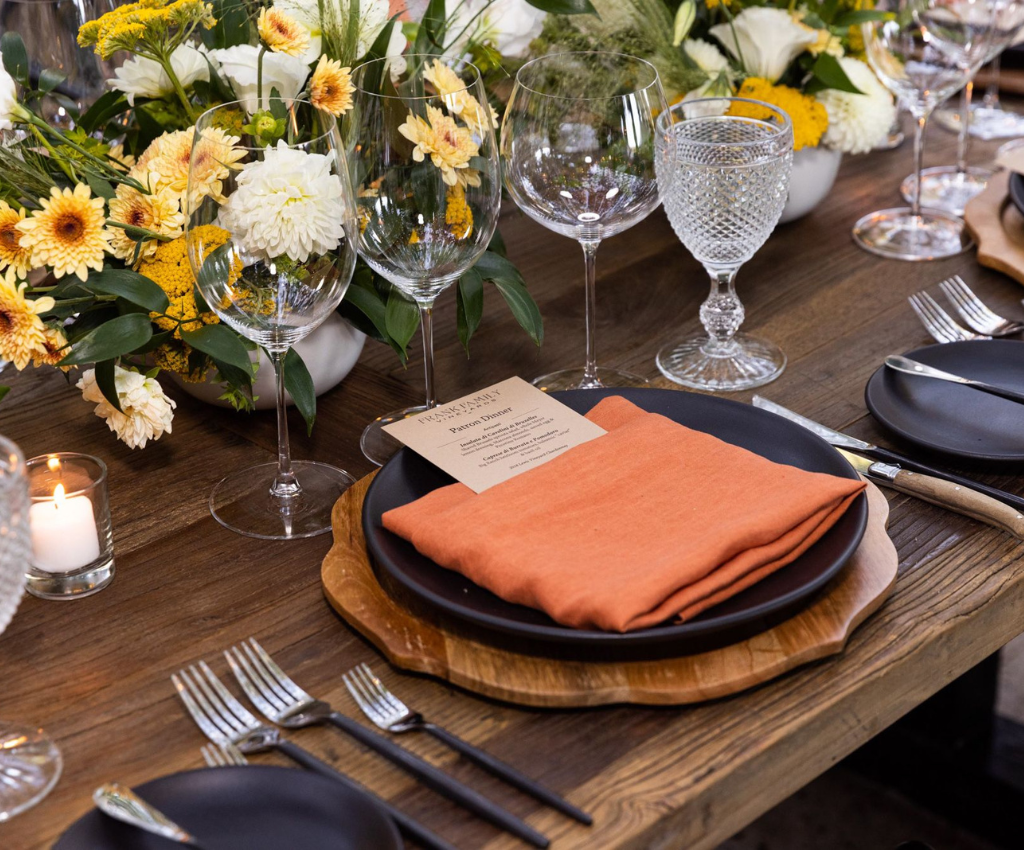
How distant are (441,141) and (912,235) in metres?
0.74

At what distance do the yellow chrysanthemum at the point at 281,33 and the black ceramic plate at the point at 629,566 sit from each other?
1.11ft

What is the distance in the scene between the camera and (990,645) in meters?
0.83

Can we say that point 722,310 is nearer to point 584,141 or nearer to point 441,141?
point 584,141

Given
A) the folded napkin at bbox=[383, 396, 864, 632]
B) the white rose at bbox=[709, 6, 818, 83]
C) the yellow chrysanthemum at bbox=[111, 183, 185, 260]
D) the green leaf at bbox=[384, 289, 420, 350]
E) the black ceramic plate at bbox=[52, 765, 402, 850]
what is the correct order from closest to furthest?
1. the black ceramic plate at bbox=[52, 765, 402, 850]
2. the folded napkin at bbox=[383, 396, 864, 632]
3. the yellow chrysanthemum at bbox=[111, 183, 185, 260]
4. the green leaf at bbox=[384, 289, 420, 350]
5. the white rose at bbox=[709, 6, 818, 83]

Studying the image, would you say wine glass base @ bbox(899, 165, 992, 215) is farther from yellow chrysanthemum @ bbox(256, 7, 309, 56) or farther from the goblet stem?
yellow chrysanthemum @ bbox(256, 7, 309, 56)

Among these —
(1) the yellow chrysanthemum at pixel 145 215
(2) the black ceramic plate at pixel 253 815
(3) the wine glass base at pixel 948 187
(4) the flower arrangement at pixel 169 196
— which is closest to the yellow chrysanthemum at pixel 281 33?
(4) the flower arrangement at pixel 169 196

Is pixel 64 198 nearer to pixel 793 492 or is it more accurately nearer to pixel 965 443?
pixel 793 492

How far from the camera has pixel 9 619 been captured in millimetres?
653

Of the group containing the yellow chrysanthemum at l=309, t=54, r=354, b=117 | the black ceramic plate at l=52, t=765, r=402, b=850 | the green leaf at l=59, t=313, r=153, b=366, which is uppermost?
the yellow chrysanthemum at l=309, t=54, r=354, b=117

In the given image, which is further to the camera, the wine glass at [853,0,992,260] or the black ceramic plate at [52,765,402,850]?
the wine glass at [853,0,992,260]

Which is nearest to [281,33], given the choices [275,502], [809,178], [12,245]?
[12,245]

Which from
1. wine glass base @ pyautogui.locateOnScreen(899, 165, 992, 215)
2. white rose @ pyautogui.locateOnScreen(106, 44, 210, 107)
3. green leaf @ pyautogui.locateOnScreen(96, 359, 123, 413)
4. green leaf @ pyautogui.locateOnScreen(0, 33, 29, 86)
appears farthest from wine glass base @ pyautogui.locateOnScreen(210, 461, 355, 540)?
wine glass base @ pyautogui.locateOnScreen(899, 165, 992, 215)

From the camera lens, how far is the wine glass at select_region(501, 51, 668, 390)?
0.97 meters

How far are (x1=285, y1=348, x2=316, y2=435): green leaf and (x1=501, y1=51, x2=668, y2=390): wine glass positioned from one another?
231 millimetres
